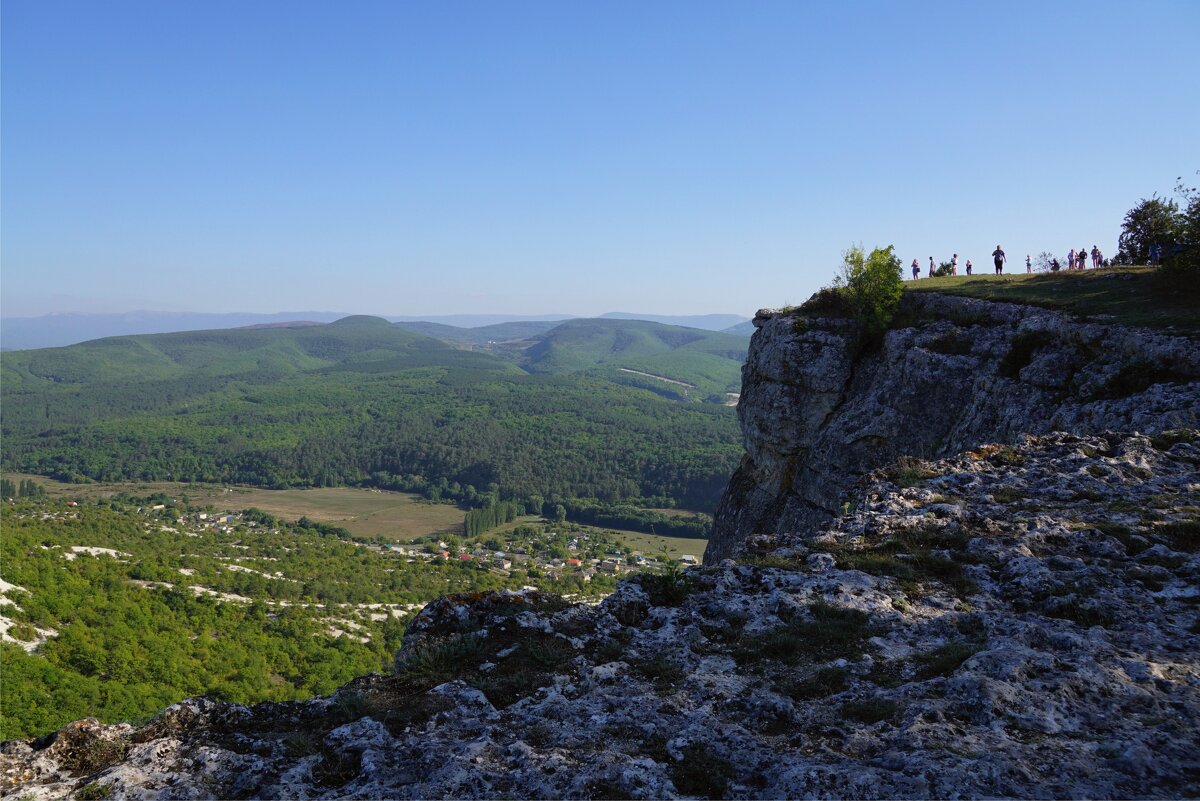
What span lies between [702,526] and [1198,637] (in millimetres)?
113475

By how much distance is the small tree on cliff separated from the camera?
82.2 feet

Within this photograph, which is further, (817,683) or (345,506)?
(345,506)

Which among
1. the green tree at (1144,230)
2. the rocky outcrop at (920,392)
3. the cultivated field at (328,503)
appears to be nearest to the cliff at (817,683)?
the rocky outcrop at (920,392)

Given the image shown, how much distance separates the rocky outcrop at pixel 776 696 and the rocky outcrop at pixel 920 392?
776cm

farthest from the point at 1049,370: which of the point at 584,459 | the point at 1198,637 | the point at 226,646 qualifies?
the point at 584,459

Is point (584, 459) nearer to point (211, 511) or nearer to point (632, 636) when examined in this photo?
point (211, 511)

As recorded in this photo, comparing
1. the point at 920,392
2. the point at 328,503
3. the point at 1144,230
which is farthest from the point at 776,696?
the point at 328,503

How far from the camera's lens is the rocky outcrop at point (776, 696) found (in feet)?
13.5

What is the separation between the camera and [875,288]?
2547cm

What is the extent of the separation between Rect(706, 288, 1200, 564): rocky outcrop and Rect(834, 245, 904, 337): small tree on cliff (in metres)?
0.61

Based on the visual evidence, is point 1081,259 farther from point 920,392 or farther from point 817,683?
point 817,683

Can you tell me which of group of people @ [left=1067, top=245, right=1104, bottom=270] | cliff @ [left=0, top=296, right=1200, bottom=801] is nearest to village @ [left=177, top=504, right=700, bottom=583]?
group of people @ [left=1067, top=245, right=1104, bottom=270]

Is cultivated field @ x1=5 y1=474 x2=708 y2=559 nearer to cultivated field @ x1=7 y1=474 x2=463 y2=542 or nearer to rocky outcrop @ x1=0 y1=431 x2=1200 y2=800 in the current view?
cultivated field @ x1=7 y1=474 x2=463 y2=542

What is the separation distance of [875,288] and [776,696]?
2341 centimetres
